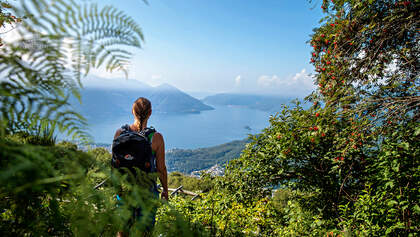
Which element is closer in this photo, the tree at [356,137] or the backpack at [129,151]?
the backpack at [129,151]

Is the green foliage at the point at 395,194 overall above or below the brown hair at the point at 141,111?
below

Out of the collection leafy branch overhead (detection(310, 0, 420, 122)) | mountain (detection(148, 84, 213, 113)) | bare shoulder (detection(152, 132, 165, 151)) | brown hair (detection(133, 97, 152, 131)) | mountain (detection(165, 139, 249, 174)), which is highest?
leafy branch overhead (detection(310, 0, 420, 122))

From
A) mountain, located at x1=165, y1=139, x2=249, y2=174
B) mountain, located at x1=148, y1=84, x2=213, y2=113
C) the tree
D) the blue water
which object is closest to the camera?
the tree

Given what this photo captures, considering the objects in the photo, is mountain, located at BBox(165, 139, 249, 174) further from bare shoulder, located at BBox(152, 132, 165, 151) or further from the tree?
bare shoulder, located at BBox(152, 132, 165, 151)

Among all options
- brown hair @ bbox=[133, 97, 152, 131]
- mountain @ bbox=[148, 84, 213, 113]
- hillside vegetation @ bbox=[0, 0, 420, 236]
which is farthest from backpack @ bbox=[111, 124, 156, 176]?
mountain @ bbox=[148, 84, 213, 113]

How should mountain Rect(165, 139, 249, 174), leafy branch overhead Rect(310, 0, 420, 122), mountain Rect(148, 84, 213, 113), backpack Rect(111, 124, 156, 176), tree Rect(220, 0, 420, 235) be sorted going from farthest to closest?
mountain Rect(148, 84, 213, 113) → mountain Rect(165, 139, 249, 174) → leafy branch overhead Rect(310, 0, 420, 122) → tree Rect(220, 0, 420, 235) → backpack Rect(111, 124, 156, 176)

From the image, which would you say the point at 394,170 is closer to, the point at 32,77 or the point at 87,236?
the point at 87,236

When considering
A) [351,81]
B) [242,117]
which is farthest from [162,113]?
[351,81]

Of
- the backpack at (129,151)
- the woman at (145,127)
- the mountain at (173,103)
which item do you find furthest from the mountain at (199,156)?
the backpack at (129,151)

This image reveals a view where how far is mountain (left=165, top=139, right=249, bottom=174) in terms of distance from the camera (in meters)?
77.4

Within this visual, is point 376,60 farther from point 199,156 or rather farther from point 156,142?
point 199,156

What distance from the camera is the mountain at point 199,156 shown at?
77.4 metres

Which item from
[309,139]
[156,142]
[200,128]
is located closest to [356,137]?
[309,139]

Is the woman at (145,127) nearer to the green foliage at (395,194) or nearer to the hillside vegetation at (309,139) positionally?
the hillside vegetation at (309,139)
